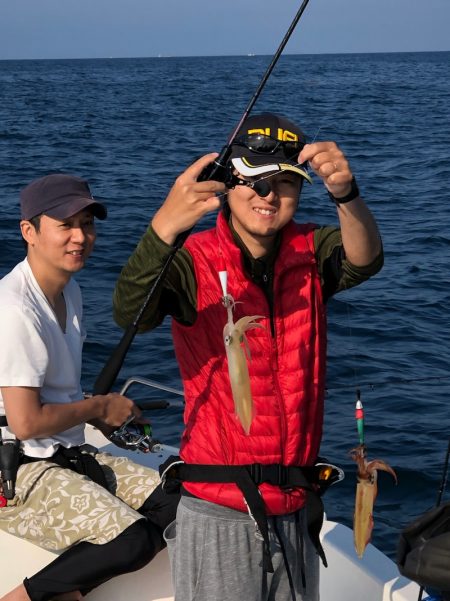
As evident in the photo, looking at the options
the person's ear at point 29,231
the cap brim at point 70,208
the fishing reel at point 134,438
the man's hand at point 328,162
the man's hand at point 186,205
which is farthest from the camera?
the fishing reel at point 134,438

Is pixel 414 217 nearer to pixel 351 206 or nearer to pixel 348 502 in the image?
pixel 348 502

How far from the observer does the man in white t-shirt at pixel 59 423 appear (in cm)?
352

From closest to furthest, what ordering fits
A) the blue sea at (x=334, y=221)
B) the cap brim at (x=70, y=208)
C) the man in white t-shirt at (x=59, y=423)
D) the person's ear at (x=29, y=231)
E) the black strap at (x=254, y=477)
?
the black strap at (x=254, y=477) → the man in white t-shirt at (x=59, y=423) → the cap brim at (x=70, y=208) → the person's ear at (x=29, y=231) → the blue sea at (x=334, y=221)

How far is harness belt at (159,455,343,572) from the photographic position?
2.74 metres

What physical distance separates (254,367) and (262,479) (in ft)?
1.04

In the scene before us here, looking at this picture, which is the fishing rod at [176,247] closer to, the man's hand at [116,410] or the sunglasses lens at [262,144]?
the sunglasses lens at [262,144]

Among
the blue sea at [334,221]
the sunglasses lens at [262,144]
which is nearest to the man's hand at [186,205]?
the sunglasses lens at [262,144]

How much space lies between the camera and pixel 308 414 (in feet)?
9.41

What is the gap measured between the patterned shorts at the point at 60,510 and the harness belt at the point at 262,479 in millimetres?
745

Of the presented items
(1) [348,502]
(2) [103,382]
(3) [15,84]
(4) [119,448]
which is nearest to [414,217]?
(1) [348,502]

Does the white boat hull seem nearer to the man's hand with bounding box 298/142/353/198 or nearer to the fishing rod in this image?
the fishing rod

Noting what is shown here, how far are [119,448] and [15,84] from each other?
5552cm

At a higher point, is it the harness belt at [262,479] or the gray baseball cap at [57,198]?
the gray baseball cap at [57,198]

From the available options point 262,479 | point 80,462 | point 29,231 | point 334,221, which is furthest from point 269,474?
point 334,221
